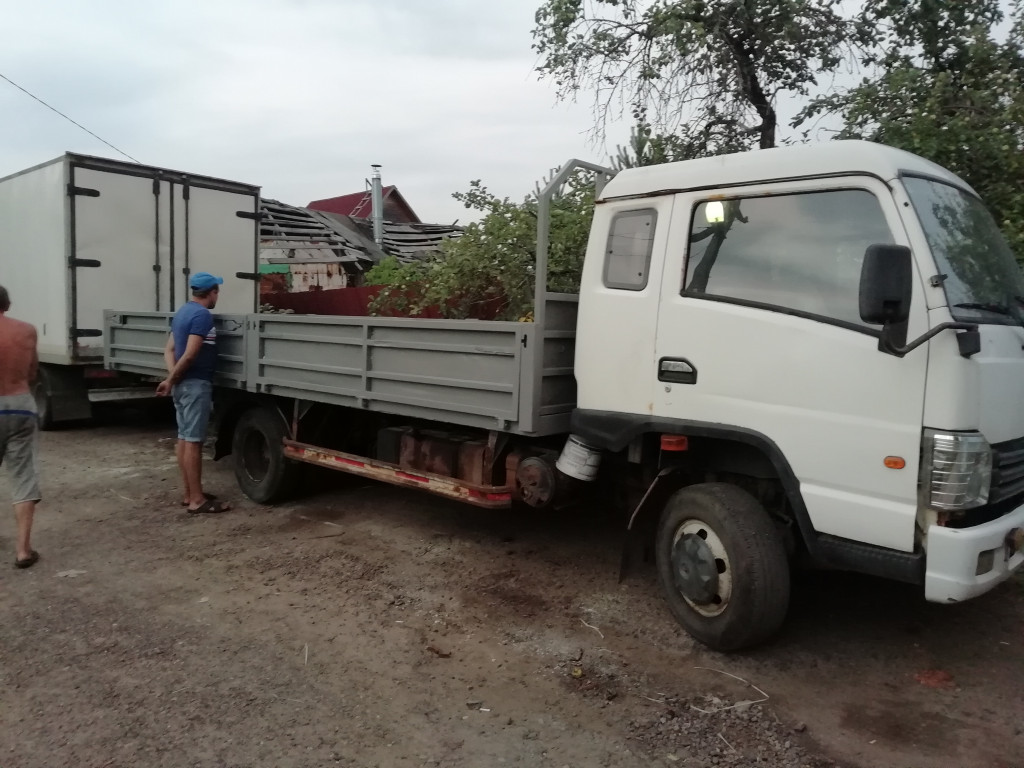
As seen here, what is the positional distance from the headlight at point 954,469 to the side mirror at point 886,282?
0.51 metres

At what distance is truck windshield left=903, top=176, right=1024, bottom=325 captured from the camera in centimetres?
316

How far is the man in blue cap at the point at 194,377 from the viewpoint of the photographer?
19.2 ft

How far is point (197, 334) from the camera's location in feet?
19.0

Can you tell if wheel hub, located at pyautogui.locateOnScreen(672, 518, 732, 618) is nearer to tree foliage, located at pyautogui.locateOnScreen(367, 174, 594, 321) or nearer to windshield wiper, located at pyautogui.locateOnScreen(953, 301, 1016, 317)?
windshield wiper, located at pyautogui.locateOnScreen(953, 301, 1016, 317)

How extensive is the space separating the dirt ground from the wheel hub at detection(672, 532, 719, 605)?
0.32 m

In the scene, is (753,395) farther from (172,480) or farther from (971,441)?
(172,480)

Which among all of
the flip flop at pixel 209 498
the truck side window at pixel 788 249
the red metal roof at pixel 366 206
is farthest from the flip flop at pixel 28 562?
the red metal roof at pixel 366 206

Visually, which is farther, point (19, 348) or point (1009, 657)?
point (19, 348)

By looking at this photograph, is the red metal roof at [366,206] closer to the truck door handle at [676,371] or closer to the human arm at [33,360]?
the human arm at [33,360]

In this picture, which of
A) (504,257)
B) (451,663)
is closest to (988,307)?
(451,663)

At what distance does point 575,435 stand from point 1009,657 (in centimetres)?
240

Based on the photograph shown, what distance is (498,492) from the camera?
180 inches

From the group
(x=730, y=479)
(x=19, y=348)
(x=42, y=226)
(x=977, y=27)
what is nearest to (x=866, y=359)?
(x=730, y=479)

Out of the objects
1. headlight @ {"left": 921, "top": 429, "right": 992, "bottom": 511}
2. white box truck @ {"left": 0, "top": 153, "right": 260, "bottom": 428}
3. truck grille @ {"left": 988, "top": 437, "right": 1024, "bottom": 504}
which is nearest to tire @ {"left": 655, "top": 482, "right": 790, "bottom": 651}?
headlight @ {"left": 921, "top": 429, "right": 992, "bottom": 511}
